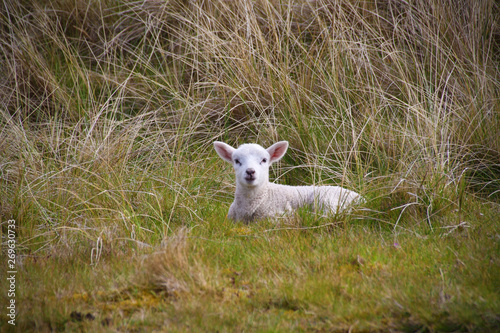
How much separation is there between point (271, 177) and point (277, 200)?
97cm

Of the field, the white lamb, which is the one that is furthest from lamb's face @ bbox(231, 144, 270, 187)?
the field

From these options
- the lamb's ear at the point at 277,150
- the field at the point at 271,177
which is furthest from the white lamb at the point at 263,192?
the field at the point at 271,177

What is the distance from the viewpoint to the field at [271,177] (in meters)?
3.08

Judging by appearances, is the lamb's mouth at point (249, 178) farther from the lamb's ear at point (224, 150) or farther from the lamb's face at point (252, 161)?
the lamb's ear at point (224, 150)

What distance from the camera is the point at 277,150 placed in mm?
5082

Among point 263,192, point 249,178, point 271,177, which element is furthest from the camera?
point 271,177

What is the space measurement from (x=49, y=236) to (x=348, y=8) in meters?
5.28

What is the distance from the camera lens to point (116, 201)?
4.42m

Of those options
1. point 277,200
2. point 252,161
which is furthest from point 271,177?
point 252,161

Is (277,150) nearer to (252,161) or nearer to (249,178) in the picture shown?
(252,161)

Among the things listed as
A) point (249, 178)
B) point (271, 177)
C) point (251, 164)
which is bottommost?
point (271, 177)

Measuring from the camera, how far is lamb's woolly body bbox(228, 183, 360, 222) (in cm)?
481

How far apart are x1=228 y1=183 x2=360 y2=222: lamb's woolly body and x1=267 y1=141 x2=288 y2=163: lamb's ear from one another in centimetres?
31

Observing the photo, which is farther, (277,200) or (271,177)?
(271,177)
